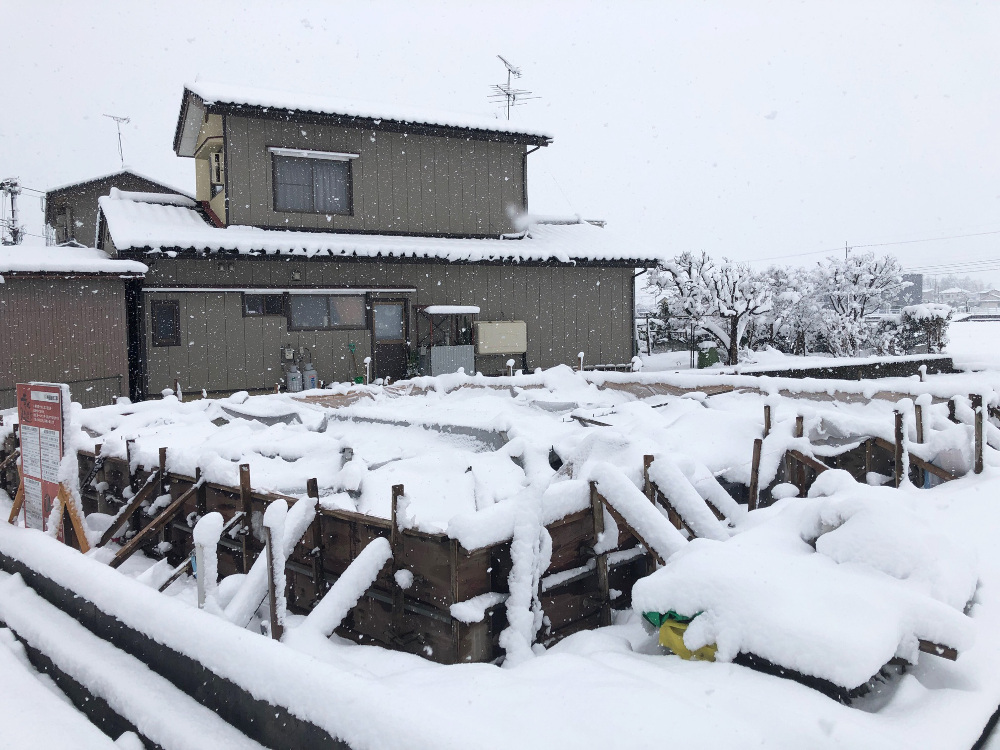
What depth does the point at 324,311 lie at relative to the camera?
46.4ft

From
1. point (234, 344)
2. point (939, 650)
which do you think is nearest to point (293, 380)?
point (234, 344)

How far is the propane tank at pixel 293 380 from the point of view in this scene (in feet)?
43.3

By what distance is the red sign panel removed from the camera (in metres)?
5.15

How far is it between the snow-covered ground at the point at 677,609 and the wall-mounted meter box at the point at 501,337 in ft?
27.6

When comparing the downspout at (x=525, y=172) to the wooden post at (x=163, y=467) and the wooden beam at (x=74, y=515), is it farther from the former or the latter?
the wooden beam at (x=74, y=515)

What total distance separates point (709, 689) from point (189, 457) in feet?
14.9

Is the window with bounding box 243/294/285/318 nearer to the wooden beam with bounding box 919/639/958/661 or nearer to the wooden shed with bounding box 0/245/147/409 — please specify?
the wooden shed with bounding box 0/245/147/409

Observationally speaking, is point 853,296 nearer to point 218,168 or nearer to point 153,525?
point 218,168

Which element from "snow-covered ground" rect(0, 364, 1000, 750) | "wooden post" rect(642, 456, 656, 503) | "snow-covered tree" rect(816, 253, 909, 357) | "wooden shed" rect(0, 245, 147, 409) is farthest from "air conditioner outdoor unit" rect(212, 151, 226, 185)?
"snow-covered tree" rect(816, 253, 909, 357)

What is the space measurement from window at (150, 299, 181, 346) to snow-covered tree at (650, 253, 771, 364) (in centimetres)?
1424

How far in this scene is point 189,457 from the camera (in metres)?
5.68

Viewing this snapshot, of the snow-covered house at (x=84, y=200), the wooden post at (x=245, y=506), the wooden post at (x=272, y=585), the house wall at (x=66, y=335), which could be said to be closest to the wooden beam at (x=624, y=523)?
the wooden post at (x=272, y=585)

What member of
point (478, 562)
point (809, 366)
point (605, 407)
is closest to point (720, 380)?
point (605, 407)

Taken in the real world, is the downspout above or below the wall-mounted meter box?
above
